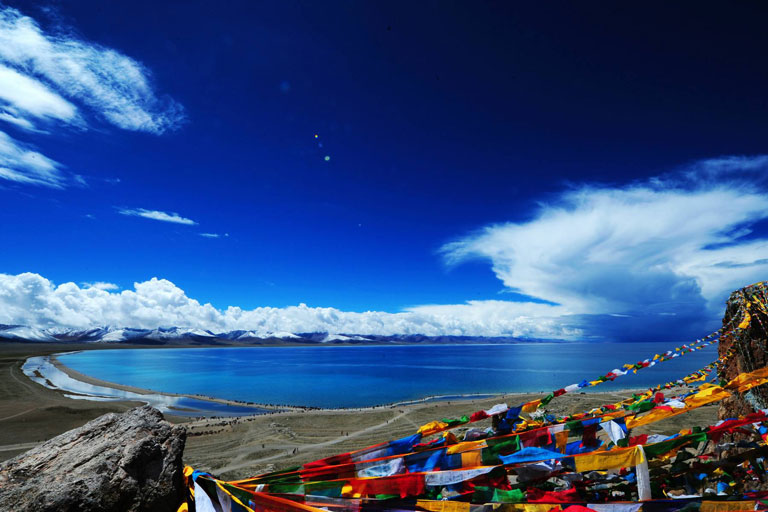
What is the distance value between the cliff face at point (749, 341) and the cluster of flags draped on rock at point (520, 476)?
1884 millimetres

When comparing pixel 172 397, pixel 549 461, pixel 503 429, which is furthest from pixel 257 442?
pixel 172 397

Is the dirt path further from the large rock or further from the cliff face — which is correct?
the cliff face

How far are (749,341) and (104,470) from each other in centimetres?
1104

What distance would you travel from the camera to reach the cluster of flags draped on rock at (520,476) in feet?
12.4

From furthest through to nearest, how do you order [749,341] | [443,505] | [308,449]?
[308,449]
[749,341]
[443,505]

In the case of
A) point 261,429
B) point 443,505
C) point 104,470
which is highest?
point 104,470

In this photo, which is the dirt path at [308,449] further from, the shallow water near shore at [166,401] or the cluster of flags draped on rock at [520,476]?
the shallow water near shore at [166,401]

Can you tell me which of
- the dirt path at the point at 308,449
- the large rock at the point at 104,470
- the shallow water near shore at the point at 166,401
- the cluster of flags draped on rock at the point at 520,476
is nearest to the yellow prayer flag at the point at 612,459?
the cluster of flags draped on rock at the point at 520,476

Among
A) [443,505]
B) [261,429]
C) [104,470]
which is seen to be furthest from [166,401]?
[443,505]

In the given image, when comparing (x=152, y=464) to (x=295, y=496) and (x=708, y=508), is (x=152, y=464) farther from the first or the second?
(x=708, y=508)

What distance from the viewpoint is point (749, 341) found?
24.5 feet

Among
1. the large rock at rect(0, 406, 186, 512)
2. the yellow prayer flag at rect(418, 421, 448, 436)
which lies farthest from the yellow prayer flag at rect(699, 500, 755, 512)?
the large rock at rect(0, 406, 186, 512)

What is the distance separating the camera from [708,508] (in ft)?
10.6

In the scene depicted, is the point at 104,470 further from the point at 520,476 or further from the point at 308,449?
the point at 308,449
